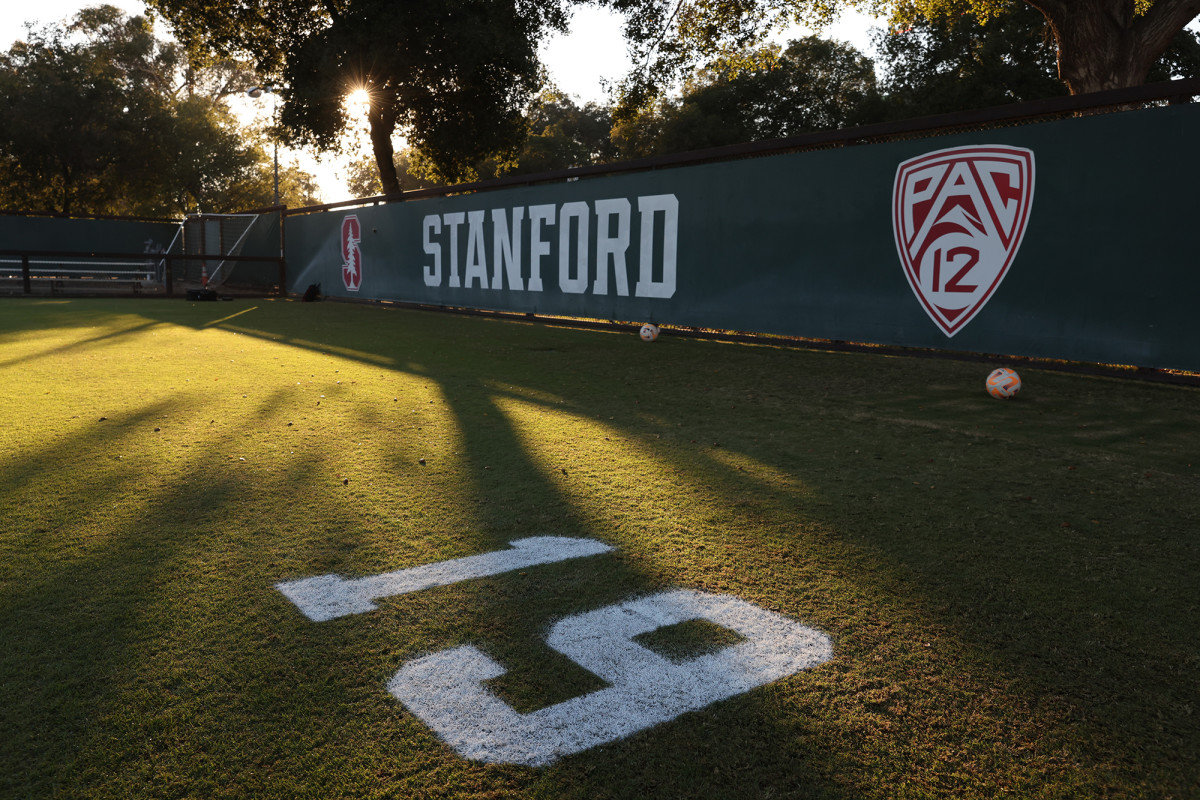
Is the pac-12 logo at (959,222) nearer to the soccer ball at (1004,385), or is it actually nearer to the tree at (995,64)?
the soccer ball at (1004,385)

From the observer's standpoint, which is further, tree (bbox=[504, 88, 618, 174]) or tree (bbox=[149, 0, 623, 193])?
A: tree (bbox=[504, 88, 618, 174])

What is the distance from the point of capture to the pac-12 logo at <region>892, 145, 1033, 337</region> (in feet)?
25.4

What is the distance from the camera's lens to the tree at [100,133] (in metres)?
34.1

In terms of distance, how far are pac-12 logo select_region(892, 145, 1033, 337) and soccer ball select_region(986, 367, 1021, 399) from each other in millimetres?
1564

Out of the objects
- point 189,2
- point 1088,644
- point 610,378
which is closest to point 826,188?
point 610,378

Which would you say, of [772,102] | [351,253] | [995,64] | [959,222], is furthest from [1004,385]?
[772,102]

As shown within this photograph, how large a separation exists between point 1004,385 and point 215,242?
23.5 meters

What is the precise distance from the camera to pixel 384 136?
84.7 feet

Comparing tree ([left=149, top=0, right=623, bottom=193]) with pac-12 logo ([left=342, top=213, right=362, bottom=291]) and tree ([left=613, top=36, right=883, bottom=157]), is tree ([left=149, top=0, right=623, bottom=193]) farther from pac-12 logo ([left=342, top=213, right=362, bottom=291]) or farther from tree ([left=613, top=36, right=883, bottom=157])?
tree ([left=613, top=36, right=883, bottom=157])

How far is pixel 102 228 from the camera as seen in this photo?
84.6 feet

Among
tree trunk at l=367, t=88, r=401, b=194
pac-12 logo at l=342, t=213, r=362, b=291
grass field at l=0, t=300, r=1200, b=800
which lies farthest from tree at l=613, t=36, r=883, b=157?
grass field at l=0, t=300, r=1200, b=800

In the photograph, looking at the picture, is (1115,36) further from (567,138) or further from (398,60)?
(567,138)

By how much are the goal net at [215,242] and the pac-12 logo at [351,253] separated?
4.10 meters

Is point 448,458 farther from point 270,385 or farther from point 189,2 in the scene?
point 189,2
